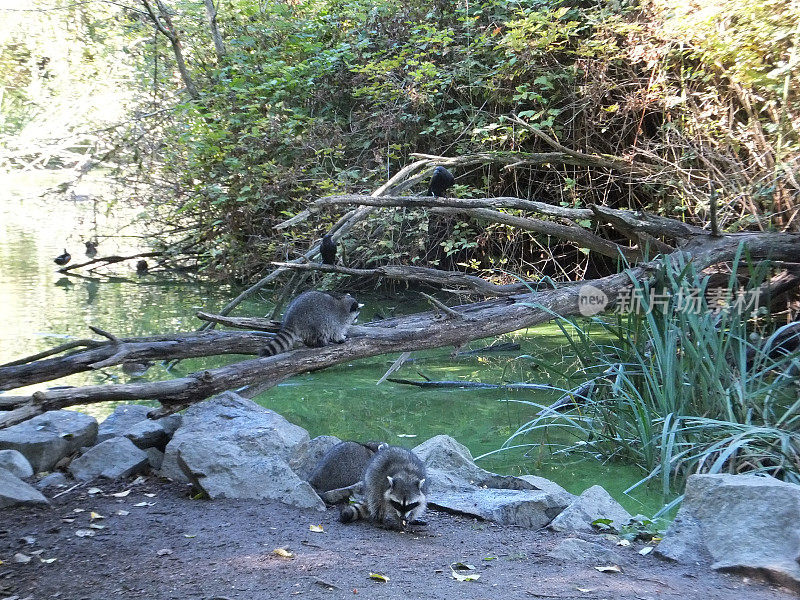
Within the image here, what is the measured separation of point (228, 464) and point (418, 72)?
23.2 feet

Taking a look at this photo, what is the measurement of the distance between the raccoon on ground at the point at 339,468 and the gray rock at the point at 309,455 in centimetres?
12

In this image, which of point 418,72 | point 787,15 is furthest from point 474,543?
point 418,72

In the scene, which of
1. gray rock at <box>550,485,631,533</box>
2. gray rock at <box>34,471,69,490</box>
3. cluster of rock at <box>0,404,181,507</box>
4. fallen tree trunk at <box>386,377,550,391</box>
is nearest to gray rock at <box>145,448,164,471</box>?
cluster of rock at <box>0,404,181,507</box>

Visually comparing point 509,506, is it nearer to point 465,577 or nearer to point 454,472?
point 454,472

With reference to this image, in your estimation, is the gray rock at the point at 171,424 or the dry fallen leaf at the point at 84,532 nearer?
the dry fallen leaf at the point at 84,532

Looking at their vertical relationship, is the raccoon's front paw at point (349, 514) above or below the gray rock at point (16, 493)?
below

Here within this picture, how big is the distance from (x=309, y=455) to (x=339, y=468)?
1.29 ft

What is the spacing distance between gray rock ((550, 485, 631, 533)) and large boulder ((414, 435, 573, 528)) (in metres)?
0.13

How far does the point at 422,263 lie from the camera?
11.6 m

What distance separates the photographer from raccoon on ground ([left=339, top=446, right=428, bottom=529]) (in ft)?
12.5

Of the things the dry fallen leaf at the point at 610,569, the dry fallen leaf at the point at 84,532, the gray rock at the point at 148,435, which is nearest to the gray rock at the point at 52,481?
the gray rock at the point at 148,435

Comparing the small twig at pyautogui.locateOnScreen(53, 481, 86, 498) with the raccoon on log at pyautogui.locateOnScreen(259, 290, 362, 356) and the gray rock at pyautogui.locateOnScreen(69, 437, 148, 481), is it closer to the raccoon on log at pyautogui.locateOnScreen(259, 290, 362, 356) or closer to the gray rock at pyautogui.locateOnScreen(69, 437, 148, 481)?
the gray rock at pyautogui.locateOnScreen(69, 437, 148, 481)

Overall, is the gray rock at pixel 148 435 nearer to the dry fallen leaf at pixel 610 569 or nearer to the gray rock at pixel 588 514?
the gray rock at pixel 588 514

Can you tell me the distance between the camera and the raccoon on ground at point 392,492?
381cm
